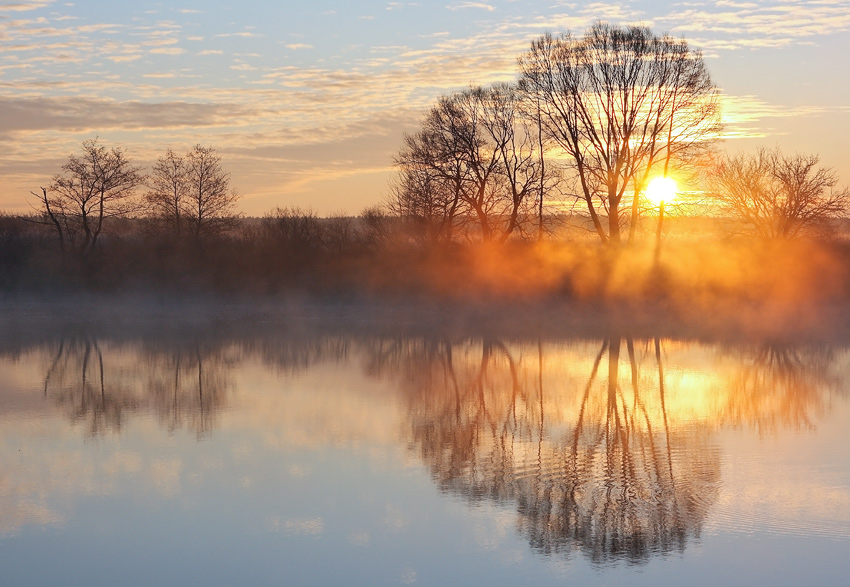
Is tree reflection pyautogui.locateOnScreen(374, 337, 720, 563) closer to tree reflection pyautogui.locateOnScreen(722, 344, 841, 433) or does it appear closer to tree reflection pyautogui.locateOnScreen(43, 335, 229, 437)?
tree reflection pyautogui.locateOnScreen(722, 344, 841, 433)

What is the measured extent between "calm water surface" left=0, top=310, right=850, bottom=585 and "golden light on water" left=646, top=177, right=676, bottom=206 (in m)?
16.0

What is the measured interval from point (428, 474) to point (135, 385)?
26.9ft

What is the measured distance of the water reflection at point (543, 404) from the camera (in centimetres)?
864

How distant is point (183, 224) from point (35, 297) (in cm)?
728

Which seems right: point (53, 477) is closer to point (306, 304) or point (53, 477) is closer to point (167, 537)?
point (167, 537)

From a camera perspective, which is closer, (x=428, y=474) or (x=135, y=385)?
(x=428, y=474)

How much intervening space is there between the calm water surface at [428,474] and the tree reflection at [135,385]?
9 centimetres

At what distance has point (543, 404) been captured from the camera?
13969mm

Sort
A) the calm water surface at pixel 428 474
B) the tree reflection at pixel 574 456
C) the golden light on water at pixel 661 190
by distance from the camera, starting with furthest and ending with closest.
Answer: the golden light on water at pixel 661 190
the tree reflection at pixel 574 456
the calm water surface at pixel 428 474

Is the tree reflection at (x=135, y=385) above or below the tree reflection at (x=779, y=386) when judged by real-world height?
below

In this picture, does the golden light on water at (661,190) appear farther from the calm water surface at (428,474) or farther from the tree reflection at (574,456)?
the tree reflection at (574,456)

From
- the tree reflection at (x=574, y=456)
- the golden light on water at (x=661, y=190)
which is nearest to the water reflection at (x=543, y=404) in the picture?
the tree reflection at (x=574, y=456)

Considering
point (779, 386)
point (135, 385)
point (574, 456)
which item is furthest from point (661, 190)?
point (574, 456)

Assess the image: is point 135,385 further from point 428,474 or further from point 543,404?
point 428,474
